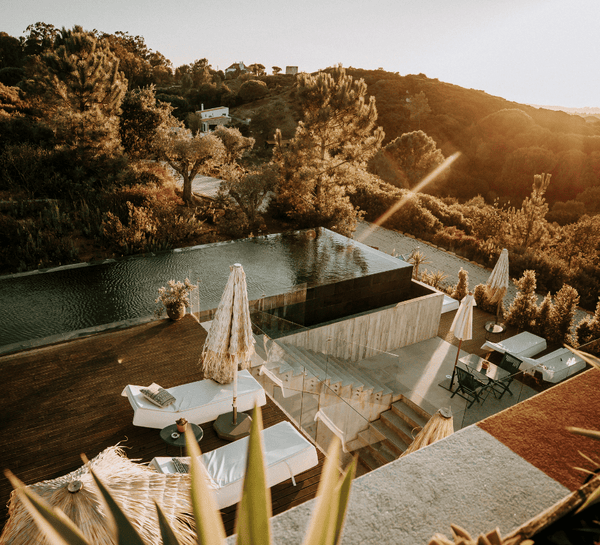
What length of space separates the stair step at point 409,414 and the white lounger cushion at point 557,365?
7.74ft

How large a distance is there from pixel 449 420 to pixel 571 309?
8.55 m

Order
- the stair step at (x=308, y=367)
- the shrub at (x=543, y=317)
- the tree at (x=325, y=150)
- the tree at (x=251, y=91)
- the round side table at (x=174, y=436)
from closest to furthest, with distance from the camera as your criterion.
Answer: the round side table at (x=174, y=436) < the stair step at (x=308, y=367) < the shrub at (x=543, y=317) < the tree at (x=325, y=150) < the tree at (x=251, y=91)

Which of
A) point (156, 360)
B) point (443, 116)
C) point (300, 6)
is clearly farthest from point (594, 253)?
point (443, 116)

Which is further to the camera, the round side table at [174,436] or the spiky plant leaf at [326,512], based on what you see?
the round side table at [174,436]

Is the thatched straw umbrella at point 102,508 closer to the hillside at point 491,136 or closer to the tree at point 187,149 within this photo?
the tree at point 187,149

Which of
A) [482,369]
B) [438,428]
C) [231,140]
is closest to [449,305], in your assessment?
[482,369]

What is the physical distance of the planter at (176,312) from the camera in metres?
7.94

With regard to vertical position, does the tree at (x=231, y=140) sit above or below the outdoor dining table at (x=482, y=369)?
above

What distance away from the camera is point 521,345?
994 centimetres

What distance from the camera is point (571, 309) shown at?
34.1 ft

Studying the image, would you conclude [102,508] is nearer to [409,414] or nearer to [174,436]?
[174,436]

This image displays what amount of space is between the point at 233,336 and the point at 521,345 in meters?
8.08

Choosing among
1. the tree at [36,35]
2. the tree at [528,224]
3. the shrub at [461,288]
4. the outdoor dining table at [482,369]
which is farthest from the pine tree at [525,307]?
the tree at [36,35]

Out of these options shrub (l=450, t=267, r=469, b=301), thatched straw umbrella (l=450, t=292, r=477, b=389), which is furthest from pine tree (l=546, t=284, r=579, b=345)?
thatched straw umbrella (l=450, t=292, r=477, b=389)
